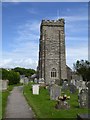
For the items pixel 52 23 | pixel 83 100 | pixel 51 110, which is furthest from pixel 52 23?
pixel 51 110

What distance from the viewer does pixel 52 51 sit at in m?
60.0

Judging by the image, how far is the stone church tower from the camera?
193ft

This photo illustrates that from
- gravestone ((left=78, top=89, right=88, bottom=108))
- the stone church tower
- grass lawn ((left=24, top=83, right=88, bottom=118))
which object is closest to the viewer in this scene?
grass lawn ((left=24, top=83, right=88, bottom=118))

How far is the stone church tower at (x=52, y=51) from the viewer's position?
58.7m

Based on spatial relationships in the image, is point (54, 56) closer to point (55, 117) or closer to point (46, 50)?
point (46, 50)

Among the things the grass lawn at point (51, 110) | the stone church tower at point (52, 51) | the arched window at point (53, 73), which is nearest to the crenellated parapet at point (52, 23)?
the stone church tower at point (52, 51)

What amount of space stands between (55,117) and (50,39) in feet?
161

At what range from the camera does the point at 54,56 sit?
59906mm

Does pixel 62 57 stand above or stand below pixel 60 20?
below

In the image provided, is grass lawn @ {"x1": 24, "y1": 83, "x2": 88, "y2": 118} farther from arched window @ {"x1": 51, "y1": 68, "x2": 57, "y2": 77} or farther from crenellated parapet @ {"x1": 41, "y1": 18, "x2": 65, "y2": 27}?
crenellated parapet @ {"x1": 41, "y1": 18, "x2": 65, "y2": 27}

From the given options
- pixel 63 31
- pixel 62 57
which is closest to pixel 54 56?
pixel 62 57

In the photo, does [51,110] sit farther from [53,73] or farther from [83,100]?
[53,73]

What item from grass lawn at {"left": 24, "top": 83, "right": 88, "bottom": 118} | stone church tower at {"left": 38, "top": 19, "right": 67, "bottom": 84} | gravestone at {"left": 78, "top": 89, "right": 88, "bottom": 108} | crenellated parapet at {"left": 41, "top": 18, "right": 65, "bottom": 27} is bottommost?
grass lawn at {"left": 24, "top": 83, "right": 88, "bottom": 118}

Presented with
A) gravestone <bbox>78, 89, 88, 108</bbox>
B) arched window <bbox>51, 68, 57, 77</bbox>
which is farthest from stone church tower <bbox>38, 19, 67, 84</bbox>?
gravestone <bbox>78, 89, 88, 108</bbox>
